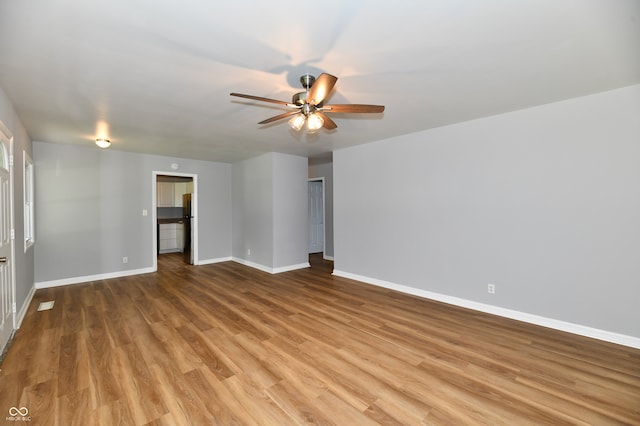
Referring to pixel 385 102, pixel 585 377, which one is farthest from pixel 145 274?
pixel 585 377

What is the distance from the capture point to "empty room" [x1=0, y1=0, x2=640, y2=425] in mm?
1718

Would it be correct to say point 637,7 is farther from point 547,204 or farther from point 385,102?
point 547,204

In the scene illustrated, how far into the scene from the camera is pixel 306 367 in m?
2.27

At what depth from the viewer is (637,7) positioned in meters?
1.55

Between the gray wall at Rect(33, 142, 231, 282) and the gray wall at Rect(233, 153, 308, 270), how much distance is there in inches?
56.9

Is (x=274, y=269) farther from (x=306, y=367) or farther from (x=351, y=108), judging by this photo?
(x=351, y=108)

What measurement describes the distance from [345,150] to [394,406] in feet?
13.5

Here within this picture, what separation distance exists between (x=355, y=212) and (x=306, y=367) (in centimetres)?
308

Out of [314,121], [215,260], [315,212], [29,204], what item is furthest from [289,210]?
[29,204]

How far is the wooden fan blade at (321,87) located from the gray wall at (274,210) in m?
3.39

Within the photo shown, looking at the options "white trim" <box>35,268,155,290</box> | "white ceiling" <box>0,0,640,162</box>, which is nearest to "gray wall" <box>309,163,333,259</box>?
"white ceiling" <box>0,0,640,162</box>

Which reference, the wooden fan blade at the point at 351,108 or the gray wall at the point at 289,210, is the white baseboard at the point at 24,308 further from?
the wooden fan blade at the point at 351,108

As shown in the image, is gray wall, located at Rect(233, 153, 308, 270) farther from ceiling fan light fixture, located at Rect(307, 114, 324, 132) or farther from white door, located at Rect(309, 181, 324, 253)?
ceiling fan light fixture, located at Rect(307, 114, 324, 132)

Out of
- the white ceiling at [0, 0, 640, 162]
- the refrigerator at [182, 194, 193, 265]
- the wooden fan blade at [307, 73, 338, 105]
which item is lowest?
the refrigerator at [182, 194, 193, 265]
